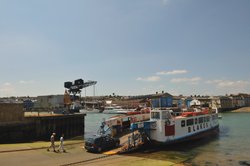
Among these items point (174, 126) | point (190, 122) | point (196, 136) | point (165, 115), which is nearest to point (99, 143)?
point (165, 115)

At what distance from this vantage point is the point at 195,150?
35875 millimetres

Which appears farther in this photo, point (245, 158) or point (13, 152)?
point (245, 158)

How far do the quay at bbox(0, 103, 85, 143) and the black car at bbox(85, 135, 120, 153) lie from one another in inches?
601

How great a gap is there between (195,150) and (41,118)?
81.0 ft

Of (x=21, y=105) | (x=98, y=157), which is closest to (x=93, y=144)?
(x=98, y=157)

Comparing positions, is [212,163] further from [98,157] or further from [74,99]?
[74,99]

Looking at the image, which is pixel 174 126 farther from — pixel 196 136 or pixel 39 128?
pixel 39 128

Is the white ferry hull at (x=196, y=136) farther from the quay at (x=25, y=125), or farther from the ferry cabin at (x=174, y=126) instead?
Result: the quay at (x=25, y=125)

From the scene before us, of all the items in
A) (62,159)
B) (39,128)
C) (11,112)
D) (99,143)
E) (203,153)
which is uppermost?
(11,112)

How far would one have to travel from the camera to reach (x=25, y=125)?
41.3 m

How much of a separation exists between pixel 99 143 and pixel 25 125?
56.6 feet

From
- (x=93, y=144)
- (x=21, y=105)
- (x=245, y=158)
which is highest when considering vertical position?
(x=21, y=105)

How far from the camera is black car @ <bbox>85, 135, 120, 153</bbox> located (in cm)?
2906

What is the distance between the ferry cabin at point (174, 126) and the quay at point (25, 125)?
1897 cm
